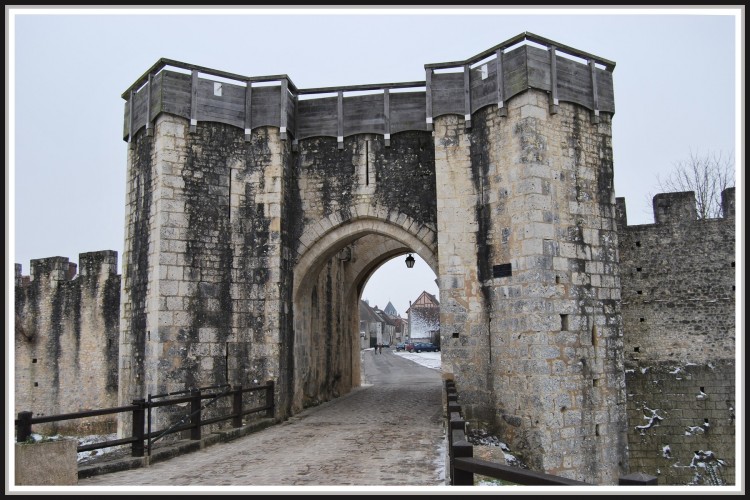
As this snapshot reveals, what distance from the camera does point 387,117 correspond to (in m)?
11.6

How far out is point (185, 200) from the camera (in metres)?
10.8

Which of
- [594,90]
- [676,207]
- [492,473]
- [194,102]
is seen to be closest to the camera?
[492,473]

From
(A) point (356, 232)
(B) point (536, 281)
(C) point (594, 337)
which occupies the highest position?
(A) point (356, 232)

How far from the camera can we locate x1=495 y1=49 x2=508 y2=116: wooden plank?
10352mm

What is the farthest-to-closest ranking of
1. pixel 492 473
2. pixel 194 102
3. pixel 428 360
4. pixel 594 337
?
1. pixel 428 360
2. pixel 194 102
3. pixel 594 337
4. pixel 492 473

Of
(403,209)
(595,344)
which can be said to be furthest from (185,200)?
(595,344)

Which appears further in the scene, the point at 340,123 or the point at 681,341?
the point at 681,341

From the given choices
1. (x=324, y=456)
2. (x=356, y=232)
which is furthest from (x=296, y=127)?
(x=324, y=456)

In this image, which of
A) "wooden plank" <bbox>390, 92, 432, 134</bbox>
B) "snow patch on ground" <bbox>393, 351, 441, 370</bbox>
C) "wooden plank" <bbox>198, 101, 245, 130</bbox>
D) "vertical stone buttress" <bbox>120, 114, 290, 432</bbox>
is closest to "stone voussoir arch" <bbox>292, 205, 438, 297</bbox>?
"vertical stone buttress" <bbox>120, 114, 290, 432</bbox>

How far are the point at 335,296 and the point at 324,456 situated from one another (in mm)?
8533

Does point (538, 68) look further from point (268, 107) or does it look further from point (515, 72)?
point (268, 107)

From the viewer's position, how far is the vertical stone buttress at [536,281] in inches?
379

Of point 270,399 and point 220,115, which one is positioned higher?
point 220,115

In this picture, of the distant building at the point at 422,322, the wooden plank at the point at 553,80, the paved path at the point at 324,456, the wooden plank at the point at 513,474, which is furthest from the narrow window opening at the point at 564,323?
the distant building at the point at 422,322
